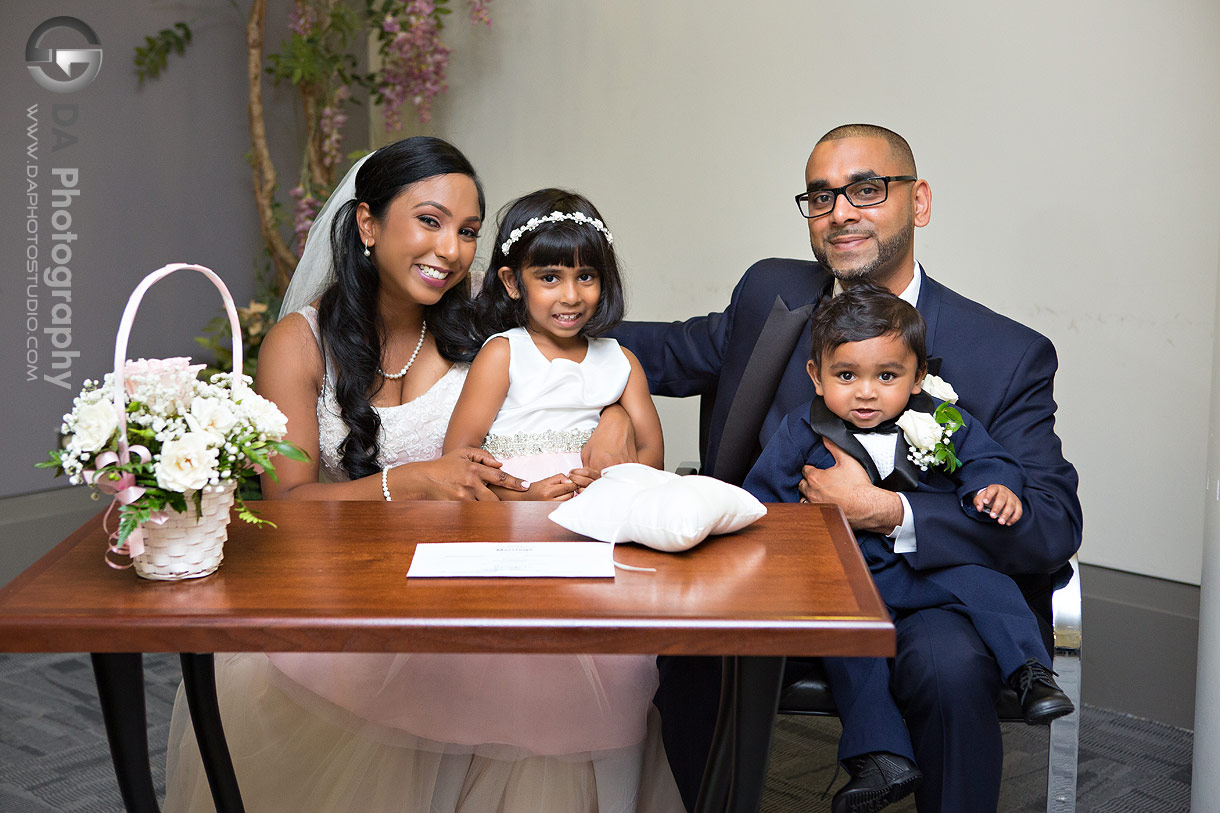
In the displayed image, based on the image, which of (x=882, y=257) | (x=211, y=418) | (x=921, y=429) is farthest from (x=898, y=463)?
(x=211, y=418)

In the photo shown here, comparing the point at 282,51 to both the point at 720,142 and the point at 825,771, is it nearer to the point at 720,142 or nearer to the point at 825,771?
the point at 720,142

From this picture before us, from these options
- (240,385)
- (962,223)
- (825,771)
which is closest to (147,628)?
(240,385)

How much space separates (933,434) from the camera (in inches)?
89.4

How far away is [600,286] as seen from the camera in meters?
2.79

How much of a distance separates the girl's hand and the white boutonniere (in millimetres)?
868

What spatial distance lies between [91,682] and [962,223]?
3.30 meters

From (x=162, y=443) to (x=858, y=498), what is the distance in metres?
1.36

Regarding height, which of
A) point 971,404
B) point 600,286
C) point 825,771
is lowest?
point 825,771

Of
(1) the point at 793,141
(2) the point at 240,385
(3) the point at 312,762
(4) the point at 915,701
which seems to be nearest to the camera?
(2) the point at 240,385

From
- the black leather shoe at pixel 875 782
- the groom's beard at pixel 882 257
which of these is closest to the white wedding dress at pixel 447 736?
the black leather shoe at pixel 875 782

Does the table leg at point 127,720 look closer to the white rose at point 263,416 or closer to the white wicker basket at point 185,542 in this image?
the white wicker basket at point 185,542

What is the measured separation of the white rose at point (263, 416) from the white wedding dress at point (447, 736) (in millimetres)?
670

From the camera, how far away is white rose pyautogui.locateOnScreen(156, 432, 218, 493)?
159 cm

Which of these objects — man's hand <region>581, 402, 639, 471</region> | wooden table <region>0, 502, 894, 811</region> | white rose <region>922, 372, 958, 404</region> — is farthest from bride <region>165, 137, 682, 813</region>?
white rose <region>922, 372, 958, 404</region>
